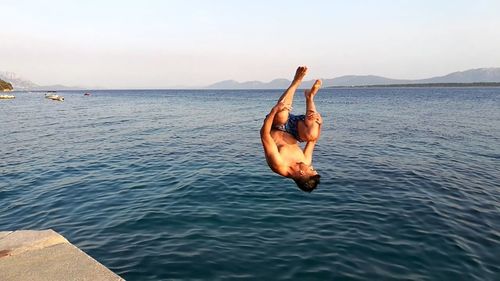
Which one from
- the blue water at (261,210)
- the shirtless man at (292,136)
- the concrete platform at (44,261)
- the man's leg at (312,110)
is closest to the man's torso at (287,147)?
the shirtless man at (292,136)

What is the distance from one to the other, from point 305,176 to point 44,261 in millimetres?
6010

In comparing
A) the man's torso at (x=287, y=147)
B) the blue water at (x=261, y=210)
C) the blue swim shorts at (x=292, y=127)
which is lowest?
the blue water at (x=261, y=210)

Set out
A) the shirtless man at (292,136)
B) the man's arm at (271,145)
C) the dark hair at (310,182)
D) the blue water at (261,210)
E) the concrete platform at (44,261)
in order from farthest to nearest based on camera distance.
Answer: the blue water at (261,210), the concrete platform at (44,261), the dark hair at (310,182), the shirtless man at (292,136), the man's arm at (271,145)

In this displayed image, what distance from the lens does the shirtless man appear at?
6574 millimetres

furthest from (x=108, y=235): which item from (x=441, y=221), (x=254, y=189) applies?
(x=441, y=221)

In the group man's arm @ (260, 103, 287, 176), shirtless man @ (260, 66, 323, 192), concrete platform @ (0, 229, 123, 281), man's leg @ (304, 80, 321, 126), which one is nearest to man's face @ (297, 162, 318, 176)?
shirtless man @ (260, 66, 323, 192)

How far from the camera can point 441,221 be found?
474 inches

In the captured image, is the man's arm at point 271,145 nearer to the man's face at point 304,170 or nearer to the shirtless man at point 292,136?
the shirtless man at point 292,136

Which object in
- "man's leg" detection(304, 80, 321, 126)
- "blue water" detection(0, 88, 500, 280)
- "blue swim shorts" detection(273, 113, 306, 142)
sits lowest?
"blue water" detection(0, 88, 500, 280)

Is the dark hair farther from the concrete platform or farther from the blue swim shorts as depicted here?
the concrete platform

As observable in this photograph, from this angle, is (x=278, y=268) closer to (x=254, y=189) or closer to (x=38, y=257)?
A: (x=38, y=257)

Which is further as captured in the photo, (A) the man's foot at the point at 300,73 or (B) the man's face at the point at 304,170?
(B) the man's face at the point at 304,170

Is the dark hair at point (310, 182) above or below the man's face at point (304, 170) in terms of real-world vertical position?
below

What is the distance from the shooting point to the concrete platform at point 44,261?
7059mm
